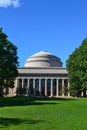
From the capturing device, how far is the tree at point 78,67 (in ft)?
267

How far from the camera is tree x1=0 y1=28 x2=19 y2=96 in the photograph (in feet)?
228

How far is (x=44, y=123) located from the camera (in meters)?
22.6

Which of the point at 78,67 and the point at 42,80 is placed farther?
the point at 42,80

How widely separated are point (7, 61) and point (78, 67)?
64.3ft

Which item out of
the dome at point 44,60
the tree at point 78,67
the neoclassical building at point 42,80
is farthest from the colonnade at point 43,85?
the tree at point 78,67

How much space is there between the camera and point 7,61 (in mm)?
70688

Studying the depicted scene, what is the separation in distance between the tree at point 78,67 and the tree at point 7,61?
14.9m

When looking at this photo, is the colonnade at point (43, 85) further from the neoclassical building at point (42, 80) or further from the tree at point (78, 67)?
the tree at point (78, 67)

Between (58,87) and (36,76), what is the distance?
10.3 metres

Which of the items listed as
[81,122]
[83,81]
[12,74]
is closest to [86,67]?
[83,81]

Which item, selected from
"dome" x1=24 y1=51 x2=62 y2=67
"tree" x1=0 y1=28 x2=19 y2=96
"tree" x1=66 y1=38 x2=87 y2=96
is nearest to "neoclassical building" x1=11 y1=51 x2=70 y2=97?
"dome" x1=24 y1=51 x2=62 y2=67

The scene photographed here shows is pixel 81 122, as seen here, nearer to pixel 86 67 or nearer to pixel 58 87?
pixel 86 67

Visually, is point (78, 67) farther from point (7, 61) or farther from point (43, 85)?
point (43, 85)

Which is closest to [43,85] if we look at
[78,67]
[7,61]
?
[78,67]
